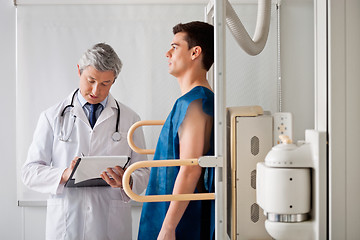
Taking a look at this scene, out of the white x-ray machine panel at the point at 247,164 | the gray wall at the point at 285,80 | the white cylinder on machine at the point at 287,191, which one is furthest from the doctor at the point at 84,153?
the white cylinder on machine at the point at 287,191

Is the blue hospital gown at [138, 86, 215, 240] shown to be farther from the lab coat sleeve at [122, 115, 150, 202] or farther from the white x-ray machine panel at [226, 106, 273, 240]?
the lab coat sleeve at [122, 115, 150, 202]

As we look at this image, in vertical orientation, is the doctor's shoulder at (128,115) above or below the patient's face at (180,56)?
below

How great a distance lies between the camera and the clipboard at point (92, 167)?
225 centimetres

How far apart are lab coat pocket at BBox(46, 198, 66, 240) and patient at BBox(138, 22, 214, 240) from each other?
66 cm

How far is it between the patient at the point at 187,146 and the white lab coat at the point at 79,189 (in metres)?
0.53

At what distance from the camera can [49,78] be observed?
3150 mm

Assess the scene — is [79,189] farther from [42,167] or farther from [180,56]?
[180,56]

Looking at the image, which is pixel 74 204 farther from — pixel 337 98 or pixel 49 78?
pixel 337 98

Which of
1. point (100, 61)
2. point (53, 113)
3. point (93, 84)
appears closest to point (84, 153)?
point (53, 113)

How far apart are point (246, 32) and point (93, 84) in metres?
1.02

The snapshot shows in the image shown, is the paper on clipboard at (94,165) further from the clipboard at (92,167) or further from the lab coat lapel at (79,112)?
the lab coat lapel at (79,112)

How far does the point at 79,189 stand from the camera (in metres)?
2.59

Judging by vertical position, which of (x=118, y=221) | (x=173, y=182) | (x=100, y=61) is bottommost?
(x=118, y=221)

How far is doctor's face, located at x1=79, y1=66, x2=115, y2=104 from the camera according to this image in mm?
2662
